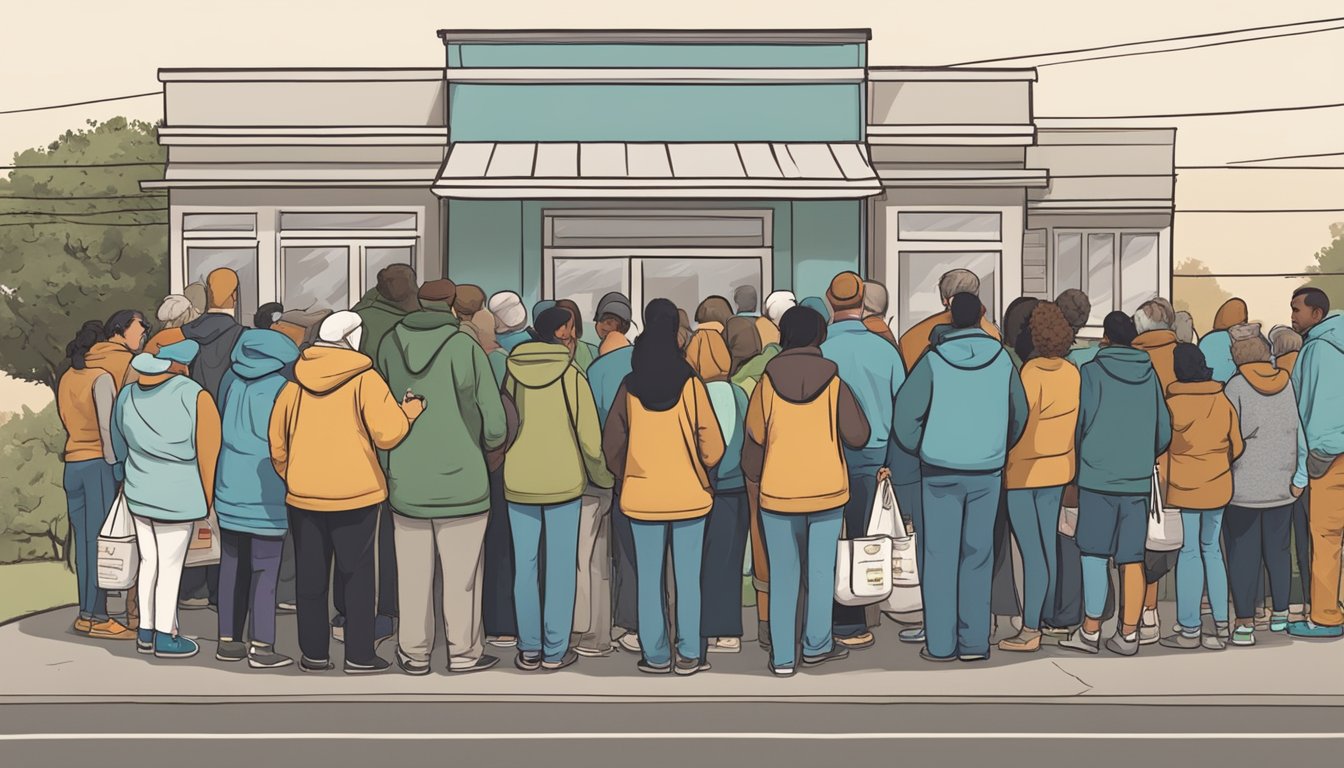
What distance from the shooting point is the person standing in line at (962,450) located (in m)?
8.88

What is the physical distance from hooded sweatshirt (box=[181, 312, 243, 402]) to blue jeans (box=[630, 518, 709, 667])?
3.14 metres

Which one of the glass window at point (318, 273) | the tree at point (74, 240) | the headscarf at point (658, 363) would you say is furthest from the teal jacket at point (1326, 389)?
the tree at point (74, 240)

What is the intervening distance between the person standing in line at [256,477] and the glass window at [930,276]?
10.1 metres

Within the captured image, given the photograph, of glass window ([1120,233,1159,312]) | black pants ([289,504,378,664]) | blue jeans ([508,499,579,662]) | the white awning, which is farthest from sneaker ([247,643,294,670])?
glass window ([1120,233,1159,312])

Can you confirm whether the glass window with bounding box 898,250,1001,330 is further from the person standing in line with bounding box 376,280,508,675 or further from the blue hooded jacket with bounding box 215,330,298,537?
the blue hooded jacket with bounding box 215,330,298,537

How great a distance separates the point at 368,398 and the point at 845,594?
297 centimetres

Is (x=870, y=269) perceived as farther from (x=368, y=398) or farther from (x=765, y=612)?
(x=368, y=398)

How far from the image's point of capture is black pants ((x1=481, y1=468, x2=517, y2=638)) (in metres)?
9.50

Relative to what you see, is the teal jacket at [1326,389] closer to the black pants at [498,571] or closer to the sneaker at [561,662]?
the sneaker at [561,662]

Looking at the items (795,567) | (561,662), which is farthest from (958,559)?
(561,662)

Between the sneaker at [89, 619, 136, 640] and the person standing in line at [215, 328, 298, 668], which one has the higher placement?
the person standing in line at [215, 328, 298, 668]

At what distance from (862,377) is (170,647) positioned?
4671 mm

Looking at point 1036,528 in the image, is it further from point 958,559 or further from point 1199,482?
point 1199,482

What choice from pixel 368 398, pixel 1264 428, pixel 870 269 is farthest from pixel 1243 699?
pixel 870 269
